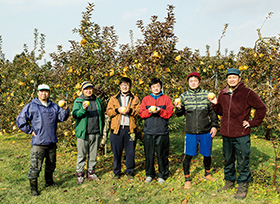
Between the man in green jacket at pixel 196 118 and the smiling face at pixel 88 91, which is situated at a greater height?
the smiling face at pixel 88 91

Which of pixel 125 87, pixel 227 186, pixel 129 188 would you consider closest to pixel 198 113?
pixel 227 186

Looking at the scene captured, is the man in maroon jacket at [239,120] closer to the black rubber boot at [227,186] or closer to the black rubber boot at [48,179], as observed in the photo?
the black rubber boot at [227,186]

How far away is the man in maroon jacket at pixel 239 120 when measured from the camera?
3334 mm

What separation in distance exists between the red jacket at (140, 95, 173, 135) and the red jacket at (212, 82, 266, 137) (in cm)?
100

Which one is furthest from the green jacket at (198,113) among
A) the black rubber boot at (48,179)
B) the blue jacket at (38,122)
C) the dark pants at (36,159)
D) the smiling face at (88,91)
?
the black rubber boot at (48,179)

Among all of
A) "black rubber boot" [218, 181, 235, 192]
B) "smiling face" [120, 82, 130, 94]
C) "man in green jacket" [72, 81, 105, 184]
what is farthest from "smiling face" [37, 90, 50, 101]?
"black rubber boot" [218, 181, 235, 192]

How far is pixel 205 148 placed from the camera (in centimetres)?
388

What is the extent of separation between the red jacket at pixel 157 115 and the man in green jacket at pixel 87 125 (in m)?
0.91

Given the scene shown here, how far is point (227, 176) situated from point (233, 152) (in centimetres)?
48

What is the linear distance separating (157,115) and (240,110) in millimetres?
1402

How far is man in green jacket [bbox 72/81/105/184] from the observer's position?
4059mm

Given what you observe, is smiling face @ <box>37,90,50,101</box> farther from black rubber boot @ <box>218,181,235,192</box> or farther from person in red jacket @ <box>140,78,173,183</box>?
black rubber boot @ <box>218,181,235,192</box>

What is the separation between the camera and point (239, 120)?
133 inches

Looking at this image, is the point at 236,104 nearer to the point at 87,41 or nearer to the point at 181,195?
the point at 181,195
